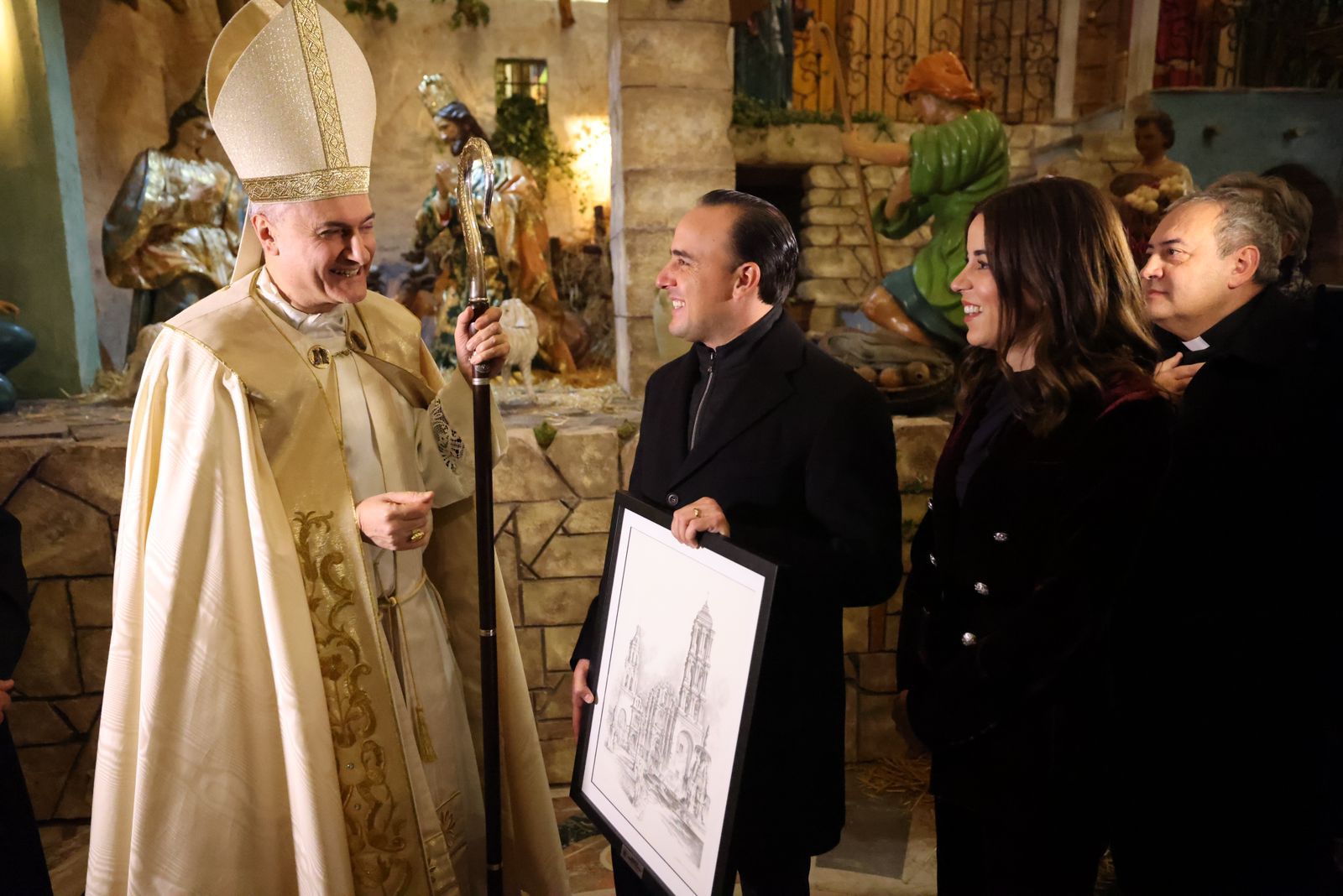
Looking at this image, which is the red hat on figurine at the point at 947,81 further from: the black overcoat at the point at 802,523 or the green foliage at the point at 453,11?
the green foliage at the point at 453,11

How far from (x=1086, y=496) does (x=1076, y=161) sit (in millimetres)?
6482

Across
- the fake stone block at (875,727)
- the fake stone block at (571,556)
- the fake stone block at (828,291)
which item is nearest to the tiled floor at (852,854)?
the fake stone block at (875,727)

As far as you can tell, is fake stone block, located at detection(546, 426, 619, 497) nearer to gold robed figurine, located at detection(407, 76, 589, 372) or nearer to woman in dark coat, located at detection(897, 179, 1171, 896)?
woman in dark coat, located at detection(897, 179, 1171, 896)

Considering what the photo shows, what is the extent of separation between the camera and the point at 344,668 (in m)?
1.72

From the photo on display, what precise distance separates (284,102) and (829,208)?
5.94m

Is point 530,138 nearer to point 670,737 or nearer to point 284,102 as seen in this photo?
Answer: point 284,102

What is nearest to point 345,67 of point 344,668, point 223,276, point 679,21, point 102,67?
point 344,668

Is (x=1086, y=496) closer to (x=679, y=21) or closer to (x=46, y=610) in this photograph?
(x=679, y=21)

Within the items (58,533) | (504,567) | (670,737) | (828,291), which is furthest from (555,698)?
(828,291)

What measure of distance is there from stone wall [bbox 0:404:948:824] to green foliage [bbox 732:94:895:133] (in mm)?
4061

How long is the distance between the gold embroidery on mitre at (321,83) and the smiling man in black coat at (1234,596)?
6.12 feet

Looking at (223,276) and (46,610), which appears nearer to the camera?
(46,610)

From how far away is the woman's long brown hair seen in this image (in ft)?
4.78

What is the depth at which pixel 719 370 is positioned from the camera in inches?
69.1
